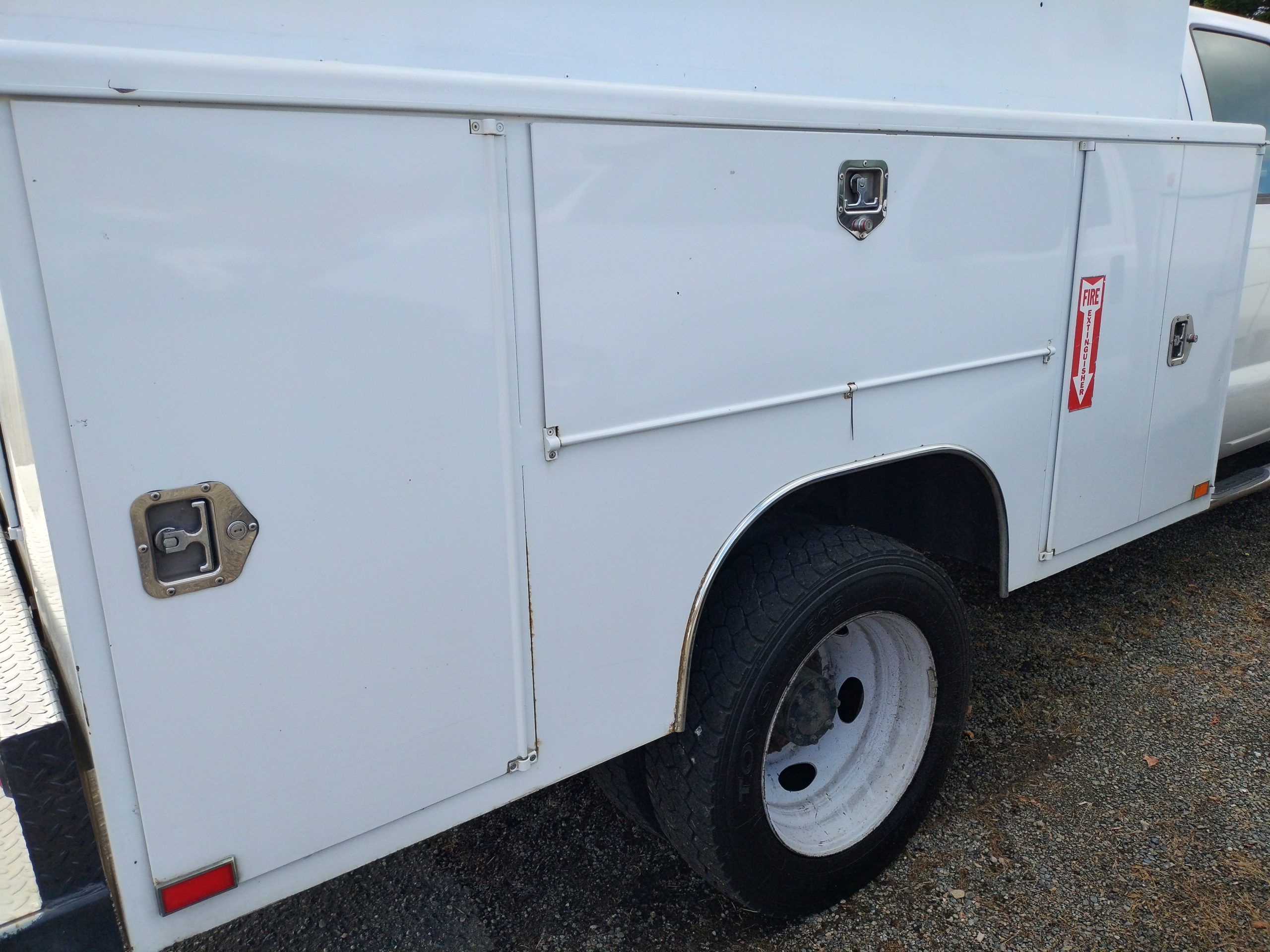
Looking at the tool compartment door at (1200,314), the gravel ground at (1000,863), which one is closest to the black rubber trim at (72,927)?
the gravel ground at (1000,863)

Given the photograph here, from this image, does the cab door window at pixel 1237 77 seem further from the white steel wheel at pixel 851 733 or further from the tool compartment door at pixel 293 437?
the tool compartment door at pixel 293 437

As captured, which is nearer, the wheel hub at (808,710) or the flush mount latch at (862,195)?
the flush mount latch at (862,195)

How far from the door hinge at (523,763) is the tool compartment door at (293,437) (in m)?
Answer: 0.07

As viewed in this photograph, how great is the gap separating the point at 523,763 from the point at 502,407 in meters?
0.65

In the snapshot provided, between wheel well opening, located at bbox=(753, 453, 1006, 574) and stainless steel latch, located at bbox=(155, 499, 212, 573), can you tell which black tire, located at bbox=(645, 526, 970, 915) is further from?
stainless steel latch, located at bbox=(155, 499, 212, 573)

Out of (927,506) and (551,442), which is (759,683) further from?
(927,506)

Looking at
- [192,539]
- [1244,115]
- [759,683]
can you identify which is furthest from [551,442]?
[1244,115]

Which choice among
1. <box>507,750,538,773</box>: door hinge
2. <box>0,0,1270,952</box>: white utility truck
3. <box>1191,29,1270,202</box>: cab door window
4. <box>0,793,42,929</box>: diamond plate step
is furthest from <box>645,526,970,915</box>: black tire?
<box>1191,29,1270,202</box>: cab door window

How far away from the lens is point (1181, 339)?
300 centimetres

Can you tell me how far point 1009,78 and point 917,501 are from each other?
1.13m

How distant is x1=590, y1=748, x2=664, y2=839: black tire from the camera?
221 cm

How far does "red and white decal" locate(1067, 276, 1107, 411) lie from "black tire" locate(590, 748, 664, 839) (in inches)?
59.4

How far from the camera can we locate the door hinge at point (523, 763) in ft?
5.71

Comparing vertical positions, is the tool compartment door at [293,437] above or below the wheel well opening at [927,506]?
above
